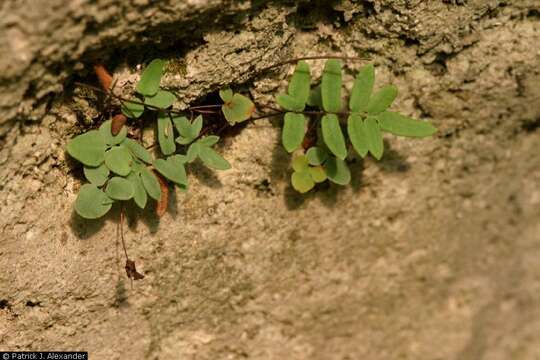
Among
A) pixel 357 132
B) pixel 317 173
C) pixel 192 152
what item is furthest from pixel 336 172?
pixel 192 152

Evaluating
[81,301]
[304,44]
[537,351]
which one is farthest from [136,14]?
[537,351]

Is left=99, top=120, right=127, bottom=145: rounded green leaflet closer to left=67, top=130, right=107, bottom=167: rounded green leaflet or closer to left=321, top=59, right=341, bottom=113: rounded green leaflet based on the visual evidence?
left=67, top=130, right=107, bottom=167: rounded green leaflet

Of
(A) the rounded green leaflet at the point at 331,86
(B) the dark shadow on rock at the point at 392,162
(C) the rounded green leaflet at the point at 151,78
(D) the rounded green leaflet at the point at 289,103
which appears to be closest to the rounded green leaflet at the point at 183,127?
(C) the rounded green leaflet at the point at 151,78

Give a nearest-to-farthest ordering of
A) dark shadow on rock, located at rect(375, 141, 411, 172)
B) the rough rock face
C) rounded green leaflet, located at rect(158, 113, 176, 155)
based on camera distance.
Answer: the rough rock face → rounded green leaflet, located at rect(158, 113, 176, 155) → dark shadow on rock, located at rect(375, 141, 411, 172)

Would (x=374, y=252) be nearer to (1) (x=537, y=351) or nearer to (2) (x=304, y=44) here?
(2) (x=304, y=44)

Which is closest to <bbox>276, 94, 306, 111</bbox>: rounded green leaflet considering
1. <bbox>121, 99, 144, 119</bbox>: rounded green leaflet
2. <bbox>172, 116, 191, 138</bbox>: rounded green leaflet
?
<bbox>172, 116, 191, 138</bbox>: rounded green leaflet

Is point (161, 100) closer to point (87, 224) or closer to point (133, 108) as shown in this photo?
point (133, 108)
